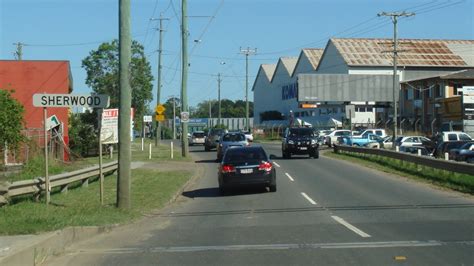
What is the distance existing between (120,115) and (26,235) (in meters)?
5.00

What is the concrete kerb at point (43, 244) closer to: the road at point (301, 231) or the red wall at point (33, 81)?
the road at point (301, 231)

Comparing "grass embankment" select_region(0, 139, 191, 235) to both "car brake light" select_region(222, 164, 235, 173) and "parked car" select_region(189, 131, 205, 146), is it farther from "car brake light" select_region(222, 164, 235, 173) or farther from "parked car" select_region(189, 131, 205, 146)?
"parked car" select_region(189, 131, 205, 146)

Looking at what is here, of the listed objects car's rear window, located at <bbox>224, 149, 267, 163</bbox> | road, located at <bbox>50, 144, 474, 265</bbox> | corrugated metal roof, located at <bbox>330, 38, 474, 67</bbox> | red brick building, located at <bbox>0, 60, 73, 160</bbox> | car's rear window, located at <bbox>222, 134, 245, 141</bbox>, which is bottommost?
road, located at <bbox>50, 144, 474, 265</bbox>

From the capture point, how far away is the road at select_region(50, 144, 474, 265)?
9188mm

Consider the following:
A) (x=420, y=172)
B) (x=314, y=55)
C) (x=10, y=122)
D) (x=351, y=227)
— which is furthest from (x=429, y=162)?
(x=314, y=55)

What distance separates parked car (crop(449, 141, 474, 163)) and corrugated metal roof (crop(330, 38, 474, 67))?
210 feet

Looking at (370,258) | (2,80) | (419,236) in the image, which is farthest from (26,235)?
(2,80)

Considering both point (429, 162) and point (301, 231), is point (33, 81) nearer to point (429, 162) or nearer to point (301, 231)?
point (429, 162)

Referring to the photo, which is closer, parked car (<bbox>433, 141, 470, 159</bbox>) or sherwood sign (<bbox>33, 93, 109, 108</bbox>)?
sherwood sign (<bbox>33, 93, 109, 108</bbox>)

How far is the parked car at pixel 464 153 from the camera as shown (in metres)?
30.5

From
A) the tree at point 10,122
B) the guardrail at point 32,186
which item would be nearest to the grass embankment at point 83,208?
the guardrail at point 32,186

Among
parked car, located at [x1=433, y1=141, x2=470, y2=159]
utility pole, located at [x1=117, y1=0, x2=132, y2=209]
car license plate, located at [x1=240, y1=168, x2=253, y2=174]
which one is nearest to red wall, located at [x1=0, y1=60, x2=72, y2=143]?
car license plate, located at [x1=240, y1=168, x2=253, y2=174]

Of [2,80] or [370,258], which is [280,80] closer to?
[2,80]

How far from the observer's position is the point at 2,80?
119 ft
